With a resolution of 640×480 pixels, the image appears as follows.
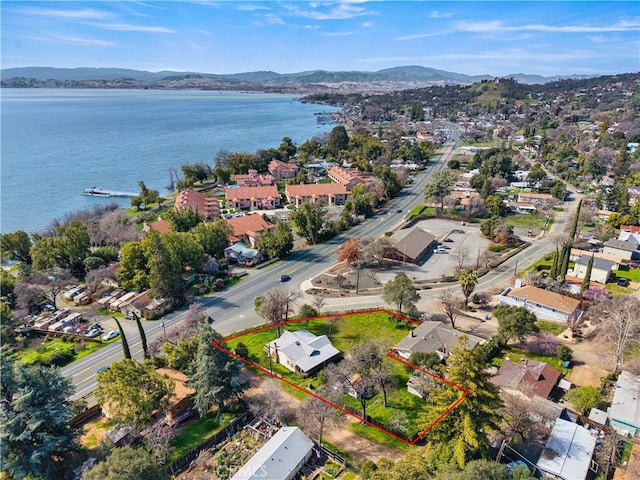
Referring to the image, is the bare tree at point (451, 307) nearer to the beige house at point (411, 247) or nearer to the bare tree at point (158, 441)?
the beige house at point (411, 247)

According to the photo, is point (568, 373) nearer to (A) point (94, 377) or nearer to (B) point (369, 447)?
(B) point (369, 447)

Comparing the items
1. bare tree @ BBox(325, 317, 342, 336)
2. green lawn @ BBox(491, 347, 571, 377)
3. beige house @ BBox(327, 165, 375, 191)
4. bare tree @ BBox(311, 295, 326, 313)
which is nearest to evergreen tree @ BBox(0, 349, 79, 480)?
bare tree @ BBox(325, 317, 342, 336)

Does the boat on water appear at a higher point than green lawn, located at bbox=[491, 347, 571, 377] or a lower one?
higher

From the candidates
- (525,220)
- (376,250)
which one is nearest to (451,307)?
(376,250)

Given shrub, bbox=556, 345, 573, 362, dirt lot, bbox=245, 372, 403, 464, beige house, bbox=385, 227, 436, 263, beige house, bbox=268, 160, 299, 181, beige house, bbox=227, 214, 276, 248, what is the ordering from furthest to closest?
beige house, bbox=268, 160, 299, 181 → beige house, bbox=227, 214, 276, 248 → beige house, bbox=385, 227, 436, 263 → shrub, bbox=556, 345, 573, 362 → dirt lot, bbox=245, 372, 403, 464

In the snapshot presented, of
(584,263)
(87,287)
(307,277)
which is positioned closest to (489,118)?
(584,263)

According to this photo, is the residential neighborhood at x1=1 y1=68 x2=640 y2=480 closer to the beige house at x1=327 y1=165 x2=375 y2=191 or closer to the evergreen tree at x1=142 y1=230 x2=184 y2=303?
the evergreen tree at x1=142 y1=230 x2=184 y2=303
